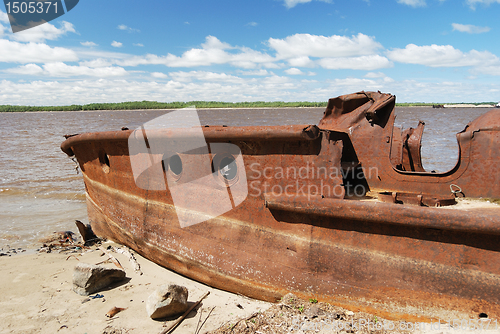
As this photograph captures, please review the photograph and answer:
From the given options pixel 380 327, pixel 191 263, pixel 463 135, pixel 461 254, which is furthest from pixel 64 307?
pixel 463 135

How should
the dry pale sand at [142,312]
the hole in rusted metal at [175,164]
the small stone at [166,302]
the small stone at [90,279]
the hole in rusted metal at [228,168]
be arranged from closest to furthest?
the dry pale sand at [142,312], the small stone at [166,302], the hole in rusted metal at [228,168], the small stone at [90,279], the hole in rusted metal at [175,164]

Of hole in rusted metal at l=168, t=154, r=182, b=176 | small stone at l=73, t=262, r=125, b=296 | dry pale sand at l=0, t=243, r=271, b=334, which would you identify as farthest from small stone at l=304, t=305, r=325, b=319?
small stone at l=73, t=262, r=125, b=296

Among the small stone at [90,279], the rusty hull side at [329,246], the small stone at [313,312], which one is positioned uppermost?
the rusty hull side at [329,246]

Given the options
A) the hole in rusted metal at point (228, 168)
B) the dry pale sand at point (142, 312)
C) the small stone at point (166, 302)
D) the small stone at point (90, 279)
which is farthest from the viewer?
the small stone at point (90, 279)

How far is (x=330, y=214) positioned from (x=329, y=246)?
316 millimetres

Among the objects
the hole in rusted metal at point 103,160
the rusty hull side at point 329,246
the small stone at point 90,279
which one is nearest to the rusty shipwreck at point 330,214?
the rusty hull side at point 329,246

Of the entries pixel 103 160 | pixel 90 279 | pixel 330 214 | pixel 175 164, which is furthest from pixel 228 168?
pixel 103 160

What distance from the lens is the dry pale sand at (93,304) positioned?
3.02 m

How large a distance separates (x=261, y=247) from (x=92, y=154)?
10.7ft

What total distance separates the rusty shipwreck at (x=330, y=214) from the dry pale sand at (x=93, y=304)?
168 mm

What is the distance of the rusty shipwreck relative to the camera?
96.6 inches

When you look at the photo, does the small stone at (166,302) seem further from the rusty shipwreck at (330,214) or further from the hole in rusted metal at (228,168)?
the hole in rusted metal at (228,168)

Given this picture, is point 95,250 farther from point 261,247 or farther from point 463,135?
point 463,135

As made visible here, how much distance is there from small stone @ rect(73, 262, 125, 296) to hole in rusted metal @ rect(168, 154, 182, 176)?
54.6 inches
